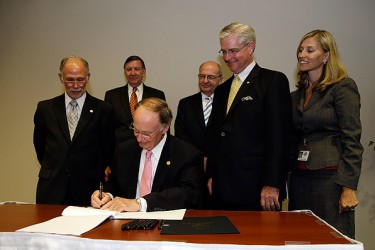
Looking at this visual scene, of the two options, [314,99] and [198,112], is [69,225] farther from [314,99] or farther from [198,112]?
[198,112]

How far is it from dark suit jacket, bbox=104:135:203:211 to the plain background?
2389 mm

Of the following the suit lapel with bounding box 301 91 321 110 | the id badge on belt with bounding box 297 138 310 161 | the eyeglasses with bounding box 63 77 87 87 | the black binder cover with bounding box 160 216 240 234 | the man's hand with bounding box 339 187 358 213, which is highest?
the eyeglasses with bounding box 63 77 87 87

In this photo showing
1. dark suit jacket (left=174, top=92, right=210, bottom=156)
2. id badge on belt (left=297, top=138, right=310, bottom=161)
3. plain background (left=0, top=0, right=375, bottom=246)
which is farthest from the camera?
plain background (left=0, top=0, right=375, bottom=246)

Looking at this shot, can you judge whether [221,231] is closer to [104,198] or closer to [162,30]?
[104,198]

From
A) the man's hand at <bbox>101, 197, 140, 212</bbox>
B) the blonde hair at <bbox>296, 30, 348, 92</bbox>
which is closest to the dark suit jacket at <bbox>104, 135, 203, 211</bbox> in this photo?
the man's hand at <bbox>101, 197, 140, 212</bbox>

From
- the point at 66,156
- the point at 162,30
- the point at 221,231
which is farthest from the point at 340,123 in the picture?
the point at 162,30

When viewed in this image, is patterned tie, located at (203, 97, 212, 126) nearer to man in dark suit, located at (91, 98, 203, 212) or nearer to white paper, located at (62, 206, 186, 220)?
man in dark suit, located at (91, 98, 203, 212)

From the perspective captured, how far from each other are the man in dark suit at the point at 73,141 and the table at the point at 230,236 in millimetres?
1287

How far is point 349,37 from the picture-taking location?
4.70m

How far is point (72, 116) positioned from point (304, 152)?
2001mm

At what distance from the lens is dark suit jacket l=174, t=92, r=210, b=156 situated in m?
3.89

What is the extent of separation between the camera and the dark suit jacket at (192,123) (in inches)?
153

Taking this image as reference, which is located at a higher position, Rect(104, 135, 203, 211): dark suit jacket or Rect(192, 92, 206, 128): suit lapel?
Rect(192, 92, 206, 128): suit lapel

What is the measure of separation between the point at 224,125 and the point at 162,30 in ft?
8.53
